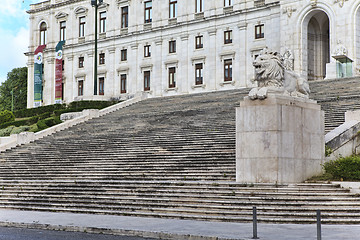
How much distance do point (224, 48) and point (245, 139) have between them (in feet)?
122

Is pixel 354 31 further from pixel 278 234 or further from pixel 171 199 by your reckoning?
pixel 278 234

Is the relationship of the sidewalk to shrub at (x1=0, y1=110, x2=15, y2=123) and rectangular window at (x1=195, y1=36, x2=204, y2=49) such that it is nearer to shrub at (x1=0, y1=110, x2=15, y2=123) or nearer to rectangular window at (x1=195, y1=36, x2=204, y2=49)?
shrub at (x1=0, y1=110, x2=15, y2=123)

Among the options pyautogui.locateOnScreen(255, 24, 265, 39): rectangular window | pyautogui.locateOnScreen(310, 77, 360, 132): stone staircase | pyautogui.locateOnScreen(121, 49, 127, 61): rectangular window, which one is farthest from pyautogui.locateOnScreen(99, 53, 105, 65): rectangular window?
pyautogui.locateOnScreen(310, 77, 360, 132): stone staircase

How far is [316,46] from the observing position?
165 feet

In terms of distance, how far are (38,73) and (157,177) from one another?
52079 mm

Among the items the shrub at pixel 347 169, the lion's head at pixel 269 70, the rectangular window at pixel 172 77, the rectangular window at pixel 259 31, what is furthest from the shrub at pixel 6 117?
the shrub at pixel 347 169

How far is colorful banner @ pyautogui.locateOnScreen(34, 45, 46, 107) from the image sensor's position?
69.1 meters

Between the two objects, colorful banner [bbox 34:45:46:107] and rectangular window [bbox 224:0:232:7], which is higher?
rectangular window [bbox 224:0:232:7]

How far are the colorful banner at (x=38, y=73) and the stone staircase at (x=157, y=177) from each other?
3547 cm

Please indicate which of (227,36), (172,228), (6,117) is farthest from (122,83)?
(172,228)

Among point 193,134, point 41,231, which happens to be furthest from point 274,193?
point 193,134

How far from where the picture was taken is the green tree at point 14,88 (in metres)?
93.4

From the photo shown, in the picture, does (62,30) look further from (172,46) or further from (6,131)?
(6,131)

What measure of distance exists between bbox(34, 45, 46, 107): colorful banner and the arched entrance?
33183 millimetres
